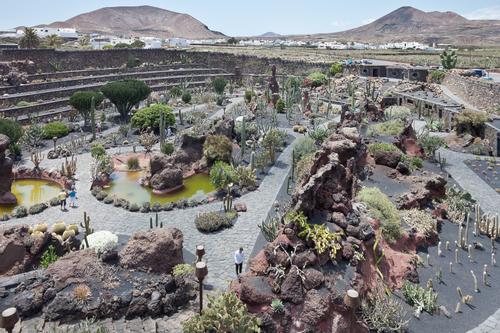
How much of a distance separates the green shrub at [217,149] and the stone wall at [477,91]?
25.3 metres

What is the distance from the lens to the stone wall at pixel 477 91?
3734cm

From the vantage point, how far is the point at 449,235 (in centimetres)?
1714

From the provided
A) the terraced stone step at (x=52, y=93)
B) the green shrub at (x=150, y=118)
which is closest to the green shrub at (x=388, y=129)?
the green shrub at (x=150, y=118)

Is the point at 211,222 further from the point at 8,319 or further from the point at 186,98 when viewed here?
the point at 186,98

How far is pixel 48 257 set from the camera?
555 inches

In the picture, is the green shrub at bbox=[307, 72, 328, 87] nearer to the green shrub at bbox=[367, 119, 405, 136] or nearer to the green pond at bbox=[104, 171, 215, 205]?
the green shrub at bbox=[367, 119, 405, 136]

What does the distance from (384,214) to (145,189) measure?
520 inches

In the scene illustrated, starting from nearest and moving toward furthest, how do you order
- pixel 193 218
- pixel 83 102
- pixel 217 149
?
pixel 193 218, pixel 217 149, pixel 83 102

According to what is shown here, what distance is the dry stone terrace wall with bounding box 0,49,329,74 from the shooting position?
5281cm

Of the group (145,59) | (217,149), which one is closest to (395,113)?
(217,149)

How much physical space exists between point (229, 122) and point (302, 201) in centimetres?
1841

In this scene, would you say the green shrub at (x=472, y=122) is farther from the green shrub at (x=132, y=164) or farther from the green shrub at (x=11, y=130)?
the green shrub at (x=11, y=130)

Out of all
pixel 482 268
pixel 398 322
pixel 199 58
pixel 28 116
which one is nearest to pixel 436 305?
pixel 398 322

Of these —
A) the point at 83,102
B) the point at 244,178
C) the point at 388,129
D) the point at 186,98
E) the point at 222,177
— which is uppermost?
the point at 83,102
